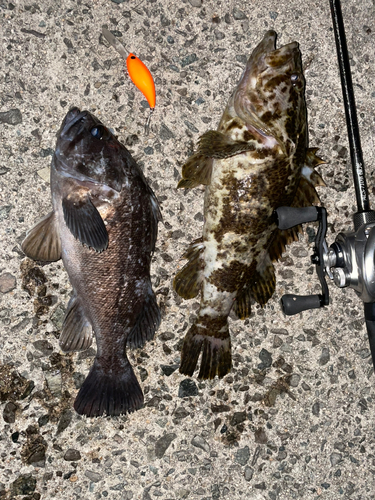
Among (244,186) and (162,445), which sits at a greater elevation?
(244,186)

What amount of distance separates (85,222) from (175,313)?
90 centimetres

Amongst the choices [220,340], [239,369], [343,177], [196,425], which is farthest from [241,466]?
[343,177]

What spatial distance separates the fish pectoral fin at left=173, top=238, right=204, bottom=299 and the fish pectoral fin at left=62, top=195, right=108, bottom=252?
1.86ft

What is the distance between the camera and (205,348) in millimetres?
2777

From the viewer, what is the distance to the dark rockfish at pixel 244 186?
2529 millimetres

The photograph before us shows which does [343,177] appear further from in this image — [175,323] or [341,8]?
[175,323]

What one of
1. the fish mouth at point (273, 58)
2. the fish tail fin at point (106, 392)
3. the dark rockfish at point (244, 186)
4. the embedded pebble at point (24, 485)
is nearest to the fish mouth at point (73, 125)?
the dark rockfish at point (244, 186)

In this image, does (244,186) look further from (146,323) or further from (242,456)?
A: (242,456)

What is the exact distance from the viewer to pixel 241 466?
9.58 feet

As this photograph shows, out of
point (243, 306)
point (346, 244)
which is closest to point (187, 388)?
point (243, 306)

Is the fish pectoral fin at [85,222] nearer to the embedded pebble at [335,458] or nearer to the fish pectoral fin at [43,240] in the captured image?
the fish pectoral fin at [43,240]

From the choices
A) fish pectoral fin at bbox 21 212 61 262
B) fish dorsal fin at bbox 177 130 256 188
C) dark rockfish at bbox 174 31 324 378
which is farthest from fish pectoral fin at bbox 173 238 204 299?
fish pectoral fin at bbox 21 212 61 262

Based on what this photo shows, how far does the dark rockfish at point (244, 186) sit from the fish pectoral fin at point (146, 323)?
185 millimetres

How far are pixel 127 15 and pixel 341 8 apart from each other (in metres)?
1.49
